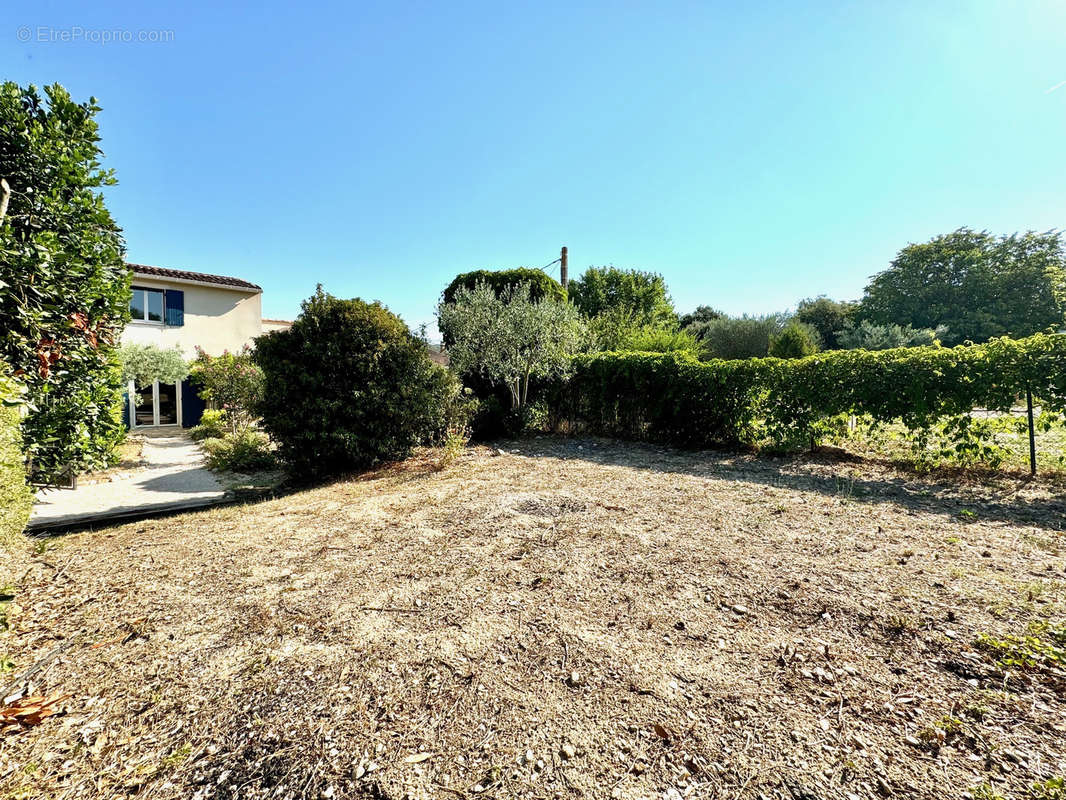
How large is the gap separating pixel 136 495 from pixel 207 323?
1332 cm

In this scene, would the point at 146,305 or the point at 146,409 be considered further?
the point at 146,305

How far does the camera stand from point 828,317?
3544 centimetres

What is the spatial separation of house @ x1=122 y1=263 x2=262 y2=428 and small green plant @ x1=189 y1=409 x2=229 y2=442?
290cm

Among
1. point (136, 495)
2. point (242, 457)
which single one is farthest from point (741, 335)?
point (136, 495)

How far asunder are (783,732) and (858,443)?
7.65 metres

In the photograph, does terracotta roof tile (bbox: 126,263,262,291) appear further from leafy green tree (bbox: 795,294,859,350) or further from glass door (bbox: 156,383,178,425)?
leafy green tree (bbox: 795,294,859,350)

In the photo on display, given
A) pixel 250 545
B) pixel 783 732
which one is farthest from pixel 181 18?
pixel 783 732

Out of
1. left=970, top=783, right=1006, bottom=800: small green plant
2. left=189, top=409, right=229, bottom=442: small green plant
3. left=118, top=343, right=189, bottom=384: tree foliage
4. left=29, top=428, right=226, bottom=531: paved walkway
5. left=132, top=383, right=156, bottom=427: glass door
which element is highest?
left=118, top=343, right=189, bottom=384: tree foliage

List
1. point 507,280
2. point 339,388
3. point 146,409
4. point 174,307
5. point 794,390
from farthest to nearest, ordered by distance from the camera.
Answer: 1. point 174,307
2. point 146,409
3. point 507,280
4. point 794,390
5. point 339,388

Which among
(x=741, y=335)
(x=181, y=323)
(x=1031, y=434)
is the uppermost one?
(x=741, y=335)

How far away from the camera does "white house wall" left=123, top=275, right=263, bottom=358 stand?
52.1 feet

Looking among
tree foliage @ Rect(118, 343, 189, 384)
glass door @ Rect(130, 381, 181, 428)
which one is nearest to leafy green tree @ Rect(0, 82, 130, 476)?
tree foliage @ Rect(118, 343, 189, 384)

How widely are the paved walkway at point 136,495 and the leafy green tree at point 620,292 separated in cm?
2243

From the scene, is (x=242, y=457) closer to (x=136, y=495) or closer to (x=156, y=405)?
(x=136, y=495)
